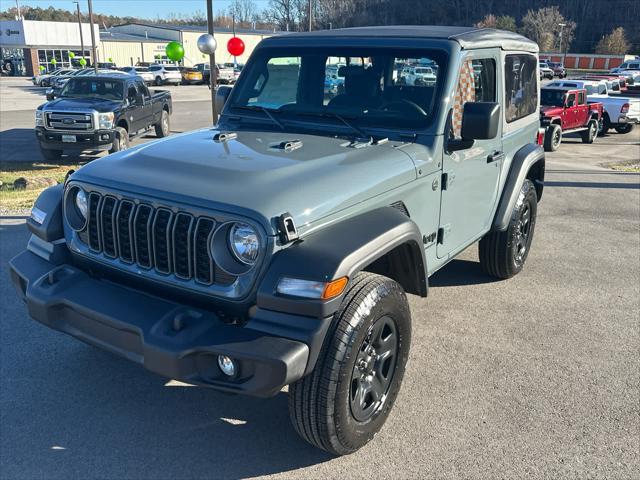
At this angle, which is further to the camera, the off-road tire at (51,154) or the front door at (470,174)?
the off-road tire at (51,154)

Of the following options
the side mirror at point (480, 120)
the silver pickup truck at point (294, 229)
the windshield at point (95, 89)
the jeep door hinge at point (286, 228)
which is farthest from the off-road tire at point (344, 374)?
the windshield at point (95, 89)

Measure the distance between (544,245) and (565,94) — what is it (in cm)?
1094

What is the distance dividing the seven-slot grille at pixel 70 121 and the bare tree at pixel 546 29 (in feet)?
276

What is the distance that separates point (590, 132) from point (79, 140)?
1398 cm

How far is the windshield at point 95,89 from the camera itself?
12.9 m

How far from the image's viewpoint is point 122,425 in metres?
3.35

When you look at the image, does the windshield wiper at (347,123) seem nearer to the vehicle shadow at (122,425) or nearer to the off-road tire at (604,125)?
the vehicle shadow at (122,425)

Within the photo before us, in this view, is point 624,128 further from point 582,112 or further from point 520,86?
point 520,86

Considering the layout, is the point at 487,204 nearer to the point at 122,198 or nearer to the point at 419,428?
the point at 419,428

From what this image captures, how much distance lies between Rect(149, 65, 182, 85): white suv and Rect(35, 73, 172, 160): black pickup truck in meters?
34.0

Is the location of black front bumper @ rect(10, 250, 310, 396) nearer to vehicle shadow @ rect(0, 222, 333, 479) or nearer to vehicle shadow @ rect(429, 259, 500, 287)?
vehicle shadow @ rect(0, 222, 333, 479)

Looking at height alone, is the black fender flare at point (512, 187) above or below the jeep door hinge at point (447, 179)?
below

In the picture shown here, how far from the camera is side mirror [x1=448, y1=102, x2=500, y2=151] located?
3.57 metres

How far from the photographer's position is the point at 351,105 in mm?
4070
